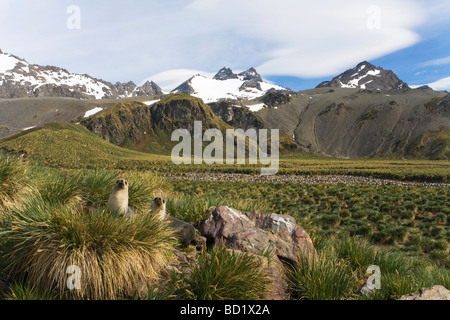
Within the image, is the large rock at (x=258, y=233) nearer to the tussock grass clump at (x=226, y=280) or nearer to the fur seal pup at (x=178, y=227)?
the fur seal pup at (x=178, y=227)

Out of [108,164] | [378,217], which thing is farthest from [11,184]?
[108,164]

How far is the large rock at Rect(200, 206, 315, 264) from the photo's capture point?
6.06 m

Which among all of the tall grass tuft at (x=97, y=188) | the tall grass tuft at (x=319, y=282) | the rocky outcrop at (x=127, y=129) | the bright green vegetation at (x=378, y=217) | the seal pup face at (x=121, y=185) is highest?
the rocky outcrop at (x=127, y=129)

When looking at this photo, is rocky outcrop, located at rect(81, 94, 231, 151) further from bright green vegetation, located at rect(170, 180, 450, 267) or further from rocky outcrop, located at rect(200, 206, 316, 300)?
rocky outcrop, located at rect(200, 206, 316, 300)

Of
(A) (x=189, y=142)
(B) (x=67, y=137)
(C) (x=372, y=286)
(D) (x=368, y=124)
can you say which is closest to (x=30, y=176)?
(C) (x=372, y=286)

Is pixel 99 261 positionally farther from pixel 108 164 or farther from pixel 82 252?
pixel 108 164

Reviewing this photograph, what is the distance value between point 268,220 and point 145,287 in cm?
350

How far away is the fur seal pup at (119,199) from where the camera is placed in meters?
5.55

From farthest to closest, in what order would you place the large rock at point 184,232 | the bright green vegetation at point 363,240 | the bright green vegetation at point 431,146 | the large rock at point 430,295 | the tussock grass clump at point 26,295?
the bright green vegetation at point 431,146
the large rock at point 184,232
the bright green vegetation at point 363,240
the large rock at point 430,295
the tussock grass clump at point 26,295

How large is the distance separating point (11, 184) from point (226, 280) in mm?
5266

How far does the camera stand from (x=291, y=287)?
5.46 meters

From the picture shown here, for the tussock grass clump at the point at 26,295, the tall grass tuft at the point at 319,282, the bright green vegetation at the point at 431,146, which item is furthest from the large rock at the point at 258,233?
the bright green vegetation at the point at 431,146

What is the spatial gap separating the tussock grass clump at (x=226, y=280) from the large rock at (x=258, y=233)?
98 cm
